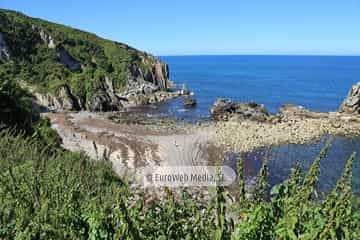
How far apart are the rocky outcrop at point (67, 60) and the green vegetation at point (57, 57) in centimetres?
44

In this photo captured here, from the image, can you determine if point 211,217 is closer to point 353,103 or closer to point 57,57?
point 353,103

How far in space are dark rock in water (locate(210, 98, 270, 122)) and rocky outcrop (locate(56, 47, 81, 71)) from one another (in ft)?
85.8

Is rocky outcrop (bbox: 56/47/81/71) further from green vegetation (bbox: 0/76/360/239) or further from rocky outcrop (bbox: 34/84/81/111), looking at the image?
green vegetation (bbox: 0/76/360/239)

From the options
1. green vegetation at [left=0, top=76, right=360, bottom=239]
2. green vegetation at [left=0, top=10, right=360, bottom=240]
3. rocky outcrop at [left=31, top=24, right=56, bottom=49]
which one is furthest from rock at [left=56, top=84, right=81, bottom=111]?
green vegetation at [left=0, top=76, right=360, bottom=239]

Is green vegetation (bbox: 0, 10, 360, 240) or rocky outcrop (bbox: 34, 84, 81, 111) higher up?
green vegetation (bbox: 0, 10, 360, 240)

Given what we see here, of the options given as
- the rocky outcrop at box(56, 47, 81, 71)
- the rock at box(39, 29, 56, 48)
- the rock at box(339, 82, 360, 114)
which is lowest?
the rock at box(339, 82, 360, 114)

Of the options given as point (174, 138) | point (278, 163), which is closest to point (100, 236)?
point (278, 163)

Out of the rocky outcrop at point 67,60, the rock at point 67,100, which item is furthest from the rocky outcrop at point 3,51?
the rock at point 67,100

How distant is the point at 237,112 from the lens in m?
47.3

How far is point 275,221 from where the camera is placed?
10.6 ft

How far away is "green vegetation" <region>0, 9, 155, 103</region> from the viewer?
174 feet

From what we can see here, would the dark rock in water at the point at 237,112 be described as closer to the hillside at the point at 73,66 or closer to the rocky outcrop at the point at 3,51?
the hillside at the point at 73,66

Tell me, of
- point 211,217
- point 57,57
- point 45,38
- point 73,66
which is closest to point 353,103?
point 73,66

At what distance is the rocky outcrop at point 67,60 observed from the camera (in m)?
63.7
